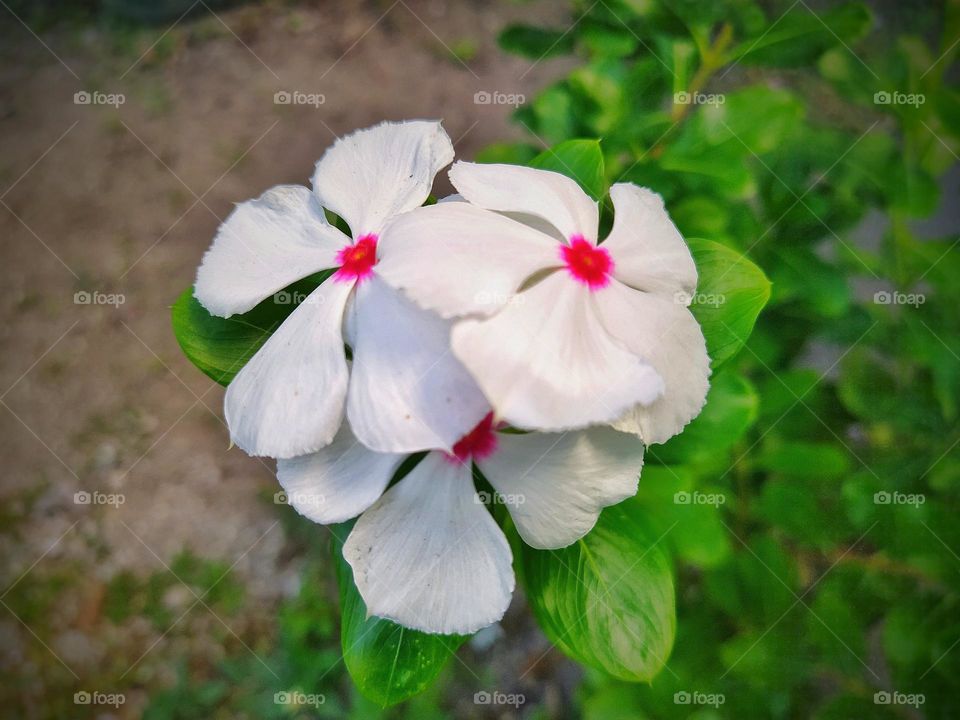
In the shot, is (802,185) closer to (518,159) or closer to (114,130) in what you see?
(518,159)

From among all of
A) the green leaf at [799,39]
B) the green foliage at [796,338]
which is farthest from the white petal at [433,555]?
the green leaf at [799,39]

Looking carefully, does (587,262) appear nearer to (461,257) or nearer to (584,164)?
(461,257)

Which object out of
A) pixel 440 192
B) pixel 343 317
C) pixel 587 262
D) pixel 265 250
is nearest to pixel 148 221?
pixel 440 192

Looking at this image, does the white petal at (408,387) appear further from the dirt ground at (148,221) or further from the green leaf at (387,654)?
the dirt ground at (148,221)

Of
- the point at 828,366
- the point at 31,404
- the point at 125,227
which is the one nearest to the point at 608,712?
the point at 828,366

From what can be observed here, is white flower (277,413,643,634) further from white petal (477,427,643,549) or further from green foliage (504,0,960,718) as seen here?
green foliage (504,0,960,718)

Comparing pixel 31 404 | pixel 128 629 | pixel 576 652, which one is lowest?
pixel 128 629
